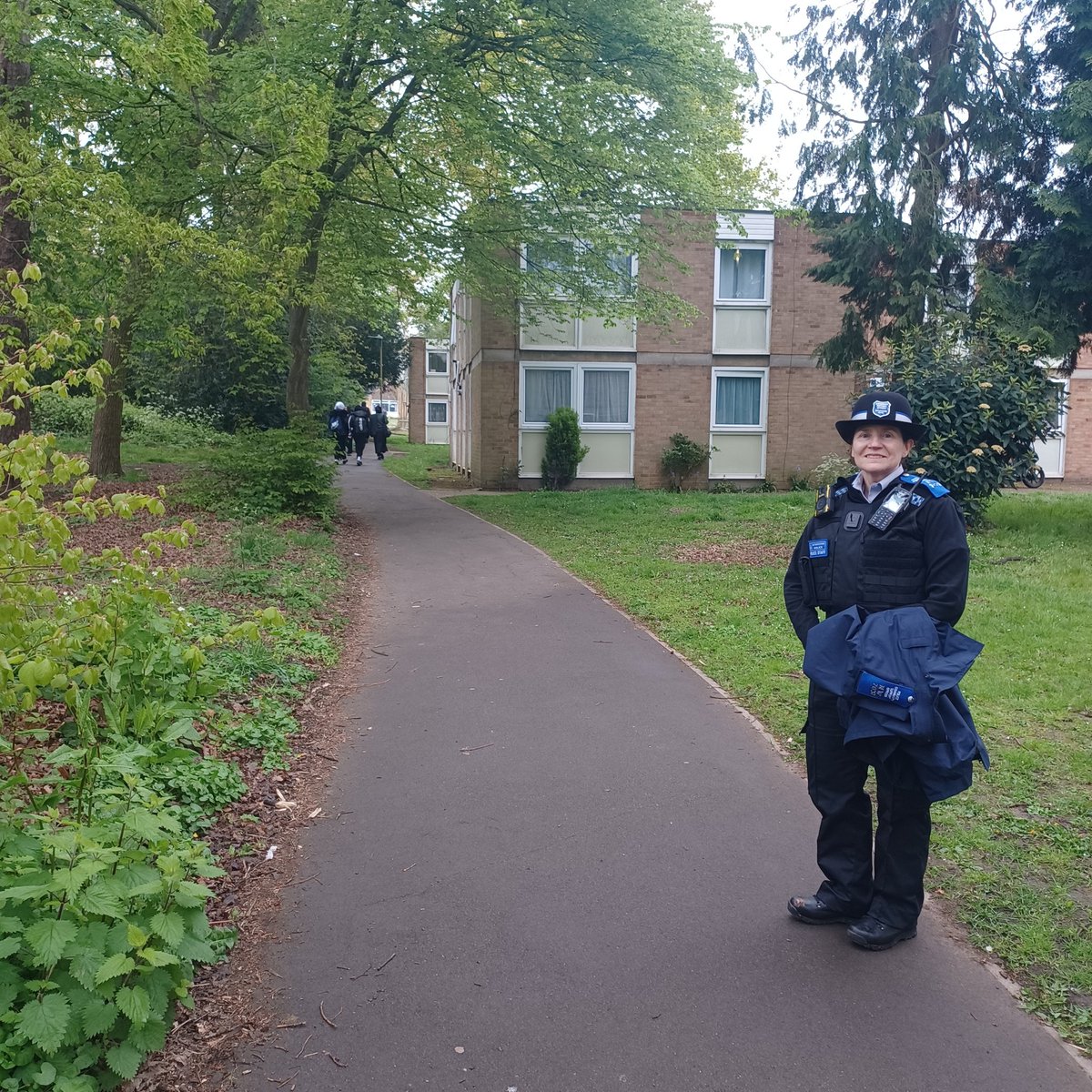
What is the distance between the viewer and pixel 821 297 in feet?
77.9

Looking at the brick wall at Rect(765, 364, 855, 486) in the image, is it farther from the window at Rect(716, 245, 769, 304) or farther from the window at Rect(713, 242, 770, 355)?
the window at Rect(716, 245, 769, 304)

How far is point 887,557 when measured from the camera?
11.6 feet

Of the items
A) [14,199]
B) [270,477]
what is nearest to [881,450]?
[14,199]

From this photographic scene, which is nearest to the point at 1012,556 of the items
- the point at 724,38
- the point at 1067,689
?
the point at 1067,689

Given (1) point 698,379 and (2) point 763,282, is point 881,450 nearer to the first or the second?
(1) point 698,379

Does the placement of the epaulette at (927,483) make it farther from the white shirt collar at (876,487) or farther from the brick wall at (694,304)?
the brick wall at (694,304)

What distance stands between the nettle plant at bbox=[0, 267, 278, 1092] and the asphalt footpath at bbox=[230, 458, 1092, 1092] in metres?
0.43

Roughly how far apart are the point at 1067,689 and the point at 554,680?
345cm

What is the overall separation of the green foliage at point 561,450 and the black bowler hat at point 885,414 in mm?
19344

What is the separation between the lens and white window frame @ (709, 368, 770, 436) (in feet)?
78.6

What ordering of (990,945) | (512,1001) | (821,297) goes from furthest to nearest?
(821,297) → (990,945) → (512,1001)

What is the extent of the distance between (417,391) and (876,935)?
189 ft

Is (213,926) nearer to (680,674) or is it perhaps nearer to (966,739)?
(966,739)

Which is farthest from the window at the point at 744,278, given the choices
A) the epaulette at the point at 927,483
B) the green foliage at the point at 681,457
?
the epaulette at the point at 927,483
